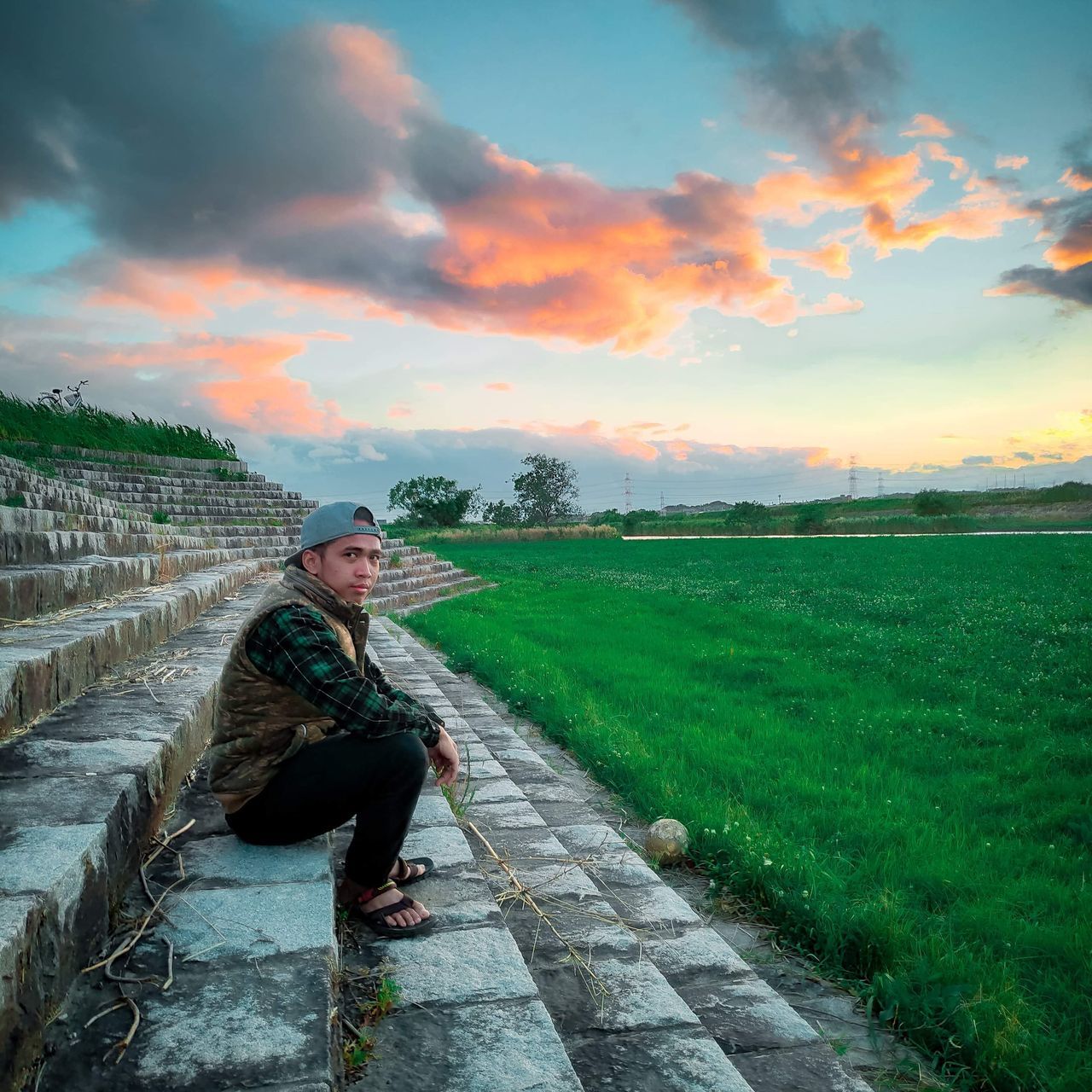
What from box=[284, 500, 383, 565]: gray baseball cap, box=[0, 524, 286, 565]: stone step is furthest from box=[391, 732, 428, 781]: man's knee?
box=[0, 524, 286, 565]: stone step

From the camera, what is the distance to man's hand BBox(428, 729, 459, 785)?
2783mm

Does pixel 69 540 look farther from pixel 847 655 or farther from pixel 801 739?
pixel 847 655

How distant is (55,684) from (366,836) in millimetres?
1552

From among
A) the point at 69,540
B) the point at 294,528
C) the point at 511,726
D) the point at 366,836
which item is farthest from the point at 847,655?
the point at 294,528

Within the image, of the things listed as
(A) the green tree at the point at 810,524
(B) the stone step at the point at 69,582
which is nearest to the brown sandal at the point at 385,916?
(B) the stone step at the point at 69,582

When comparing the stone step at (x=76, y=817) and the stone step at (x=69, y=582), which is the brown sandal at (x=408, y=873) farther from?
the stone step at (x=69, y=582)

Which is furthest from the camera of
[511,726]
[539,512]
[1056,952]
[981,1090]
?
[539,512]

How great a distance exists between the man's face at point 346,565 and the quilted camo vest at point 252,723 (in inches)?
5.4

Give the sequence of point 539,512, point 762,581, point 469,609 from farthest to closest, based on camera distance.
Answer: point 539,512, point 762,581, point 469,609

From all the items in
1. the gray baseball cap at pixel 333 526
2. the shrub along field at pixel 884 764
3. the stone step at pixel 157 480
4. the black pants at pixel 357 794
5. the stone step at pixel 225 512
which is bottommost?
the shrub along field at pixel 884 764

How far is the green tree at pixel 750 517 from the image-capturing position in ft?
140

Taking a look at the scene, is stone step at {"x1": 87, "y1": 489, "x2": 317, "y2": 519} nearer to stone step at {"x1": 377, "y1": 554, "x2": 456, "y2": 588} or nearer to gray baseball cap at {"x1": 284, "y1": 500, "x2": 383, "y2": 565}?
stone step at {"x1": 377, "y1": 554, "x2": 456, "y2": 588}

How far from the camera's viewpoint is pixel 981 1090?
7.30 feet

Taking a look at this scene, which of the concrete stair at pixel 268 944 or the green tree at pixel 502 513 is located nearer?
the concrete stair at pixel 268 944
